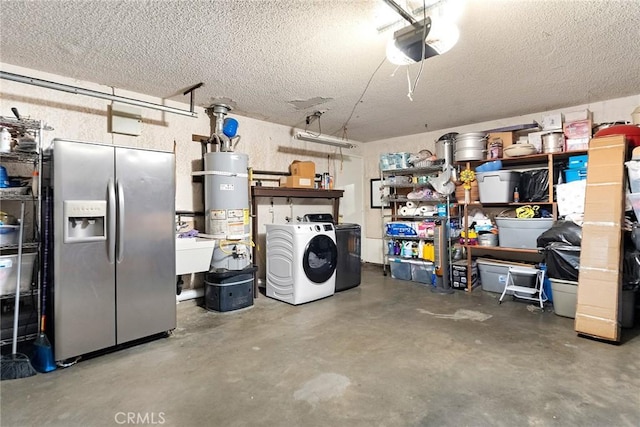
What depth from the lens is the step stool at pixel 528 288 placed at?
3.76 metres

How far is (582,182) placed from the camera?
357 centimetres

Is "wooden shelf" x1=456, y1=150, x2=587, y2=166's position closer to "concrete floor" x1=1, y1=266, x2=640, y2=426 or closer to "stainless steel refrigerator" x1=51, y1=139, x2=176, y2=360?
"concrete floor" x1=1, y1=266, x2=640, y2=426

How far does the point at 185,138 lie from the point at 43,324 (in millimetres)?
2409

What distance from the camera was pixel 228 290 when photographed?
3654 millimetres

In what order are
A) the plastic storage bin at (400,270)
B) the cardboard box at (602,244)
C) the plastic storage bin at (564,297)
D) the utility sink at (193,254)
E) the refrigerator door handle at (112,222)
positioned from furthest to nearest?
the plastic storage bin at (400,270), the utility sink at (193,254), the plastic storage bin at (564,297), the cardboard box at (602,244), the refrigerator door handle at (112,222)

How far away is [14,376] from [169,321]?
40.2 inches

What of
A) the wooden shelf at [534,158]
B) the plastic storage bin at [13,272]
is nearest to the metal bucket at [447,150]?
the wooden shelf at [534,158]

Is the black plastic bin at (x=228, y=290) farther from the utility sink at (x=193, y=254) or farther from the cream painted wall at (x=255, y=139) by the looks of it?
the cream painted wall at (x=255, y=139)

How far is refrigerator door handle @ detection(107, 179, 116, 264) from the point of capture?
2561 mm

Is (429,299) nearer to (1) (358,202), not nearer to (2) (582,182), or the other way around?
(2) (582,182)

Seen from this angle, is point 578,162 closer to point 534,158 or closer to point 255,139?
point 534,158

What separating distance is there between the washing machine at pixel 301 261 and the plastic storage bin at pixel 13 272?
230cm

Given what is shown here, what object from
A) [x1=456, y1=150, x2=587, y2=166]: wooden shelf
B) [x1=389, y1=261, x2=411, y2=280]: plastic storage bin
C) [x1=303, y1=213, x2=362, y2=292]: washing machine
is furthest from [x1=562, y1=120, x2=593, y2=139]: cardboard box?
[x1=303, y1=213, x2=362, y2=292]: washing machine

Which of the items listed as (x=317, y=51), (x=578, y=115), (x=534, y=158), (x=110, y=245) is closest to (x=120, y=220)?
(x=110, y=245)
